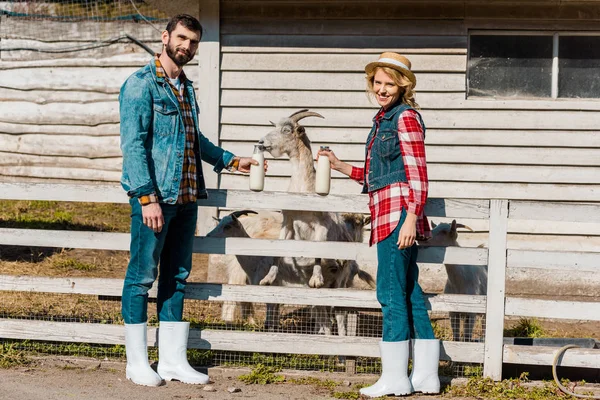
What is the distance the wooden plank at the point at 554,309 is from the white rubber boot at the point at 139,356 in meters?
2.31

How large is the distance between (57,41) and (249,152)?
5520mm

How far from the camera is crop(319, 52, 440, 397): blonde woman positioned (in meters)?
4.97

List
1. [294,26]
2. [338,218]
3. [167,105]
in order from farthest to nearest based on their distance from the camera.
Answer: [294,26]
[338,218]
[167,105]

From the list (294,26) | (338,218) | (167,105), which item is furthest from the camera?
(294,26)

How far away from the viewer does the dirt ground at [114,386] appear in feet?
16.9

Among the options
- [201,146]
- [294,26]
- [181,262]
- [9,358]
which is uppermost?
[294,26]

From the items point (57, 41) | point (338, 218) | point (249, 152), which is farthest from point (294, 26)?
point (57, 41)

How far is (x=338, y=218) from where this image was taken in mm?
7035

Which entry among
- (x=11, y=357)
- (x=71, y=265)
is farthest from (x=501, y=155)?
(x=11, y=357)

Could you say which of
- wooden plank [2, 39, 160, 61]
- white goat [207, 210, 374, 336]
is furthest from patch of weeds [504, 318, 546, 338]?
wooden plank [2, 39, 160, 61]

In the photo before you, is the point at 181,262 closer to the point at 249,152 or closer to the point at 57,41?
the point at 249,152

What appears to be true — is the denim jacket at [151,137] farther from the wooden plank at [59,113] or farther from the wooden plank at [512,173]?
the wooden plank at [59,113]

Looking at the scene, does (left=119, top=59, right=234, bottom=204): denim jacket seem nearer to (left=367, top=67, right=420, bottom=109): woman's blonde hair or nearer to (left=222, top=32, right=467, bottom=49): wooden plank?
(left=367, top=67, right=420, bottom=109): woman's blonde hair

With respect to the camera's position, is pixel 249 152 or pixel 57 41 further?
pixel 57 41
